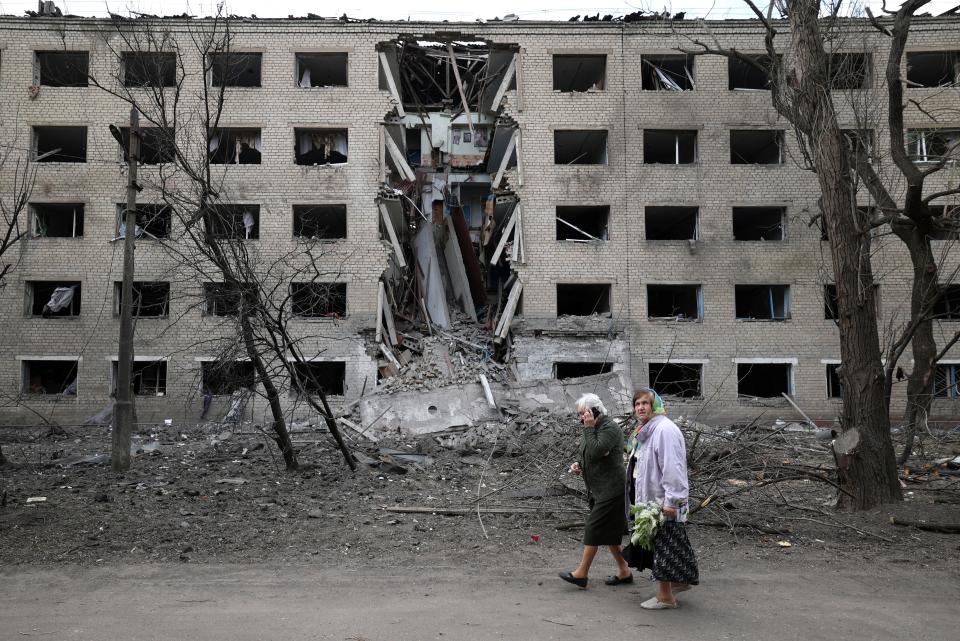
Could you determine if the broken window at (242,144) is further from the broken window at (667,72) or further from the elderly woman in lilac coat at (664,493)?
the elderly woman in lilac coat at (664,493)

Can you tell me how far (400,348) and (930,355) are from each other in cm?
1459

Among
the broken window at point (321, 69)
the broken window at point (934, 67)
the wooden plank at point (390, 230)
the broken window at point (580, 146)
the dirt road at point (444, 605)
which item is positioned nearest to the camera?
the dirt road at point (444, 605)

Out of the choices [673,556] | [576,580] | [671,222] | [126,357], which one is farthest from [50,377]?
[673,556]

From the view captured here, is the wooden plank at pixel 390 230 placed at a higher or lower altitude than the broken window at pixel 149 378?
higher

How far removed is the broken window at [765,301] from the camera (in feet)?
71.3

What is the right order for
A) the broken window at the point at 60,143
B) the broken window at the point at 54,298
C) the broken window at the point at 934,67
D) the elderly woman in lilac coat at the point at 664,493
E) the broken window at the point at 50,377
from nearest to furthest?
the elderly woman in lilac coat at the point at 664,493 < the broken window at the point at 50,377 < the broken window at the point at 54,298 < the broken window at the point at 60,143 < the broken window at the point at 934,67

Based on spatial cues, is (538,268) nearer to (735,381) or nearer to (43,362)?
(735,381)

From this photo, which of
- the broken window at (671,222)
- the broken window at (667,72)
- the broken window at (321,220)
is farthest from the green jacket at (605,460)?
the broken window at (667,72)

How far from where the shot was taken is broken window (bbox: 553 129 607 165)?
2264cm

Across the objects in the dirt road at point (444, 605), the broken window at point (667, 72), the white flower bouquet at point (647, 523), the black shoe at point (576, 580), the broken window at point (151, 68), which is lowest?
the dirt road at point (444, 605)

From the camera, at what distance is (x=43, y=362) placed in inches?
840

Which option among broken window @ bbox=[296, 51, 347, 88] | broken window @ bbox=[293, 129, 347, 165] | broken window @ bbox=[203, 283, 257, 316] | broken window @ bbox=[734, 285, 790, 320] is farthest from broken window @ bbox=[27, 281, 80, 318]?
broken window @ bbox=[734, 285, 790, 320]

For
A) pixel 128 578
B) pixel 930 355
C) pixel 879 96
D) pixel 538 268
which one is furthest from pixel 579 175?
pixel 128 578

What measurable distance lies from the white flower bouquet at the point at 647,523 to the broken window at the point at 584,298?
17.2 m
